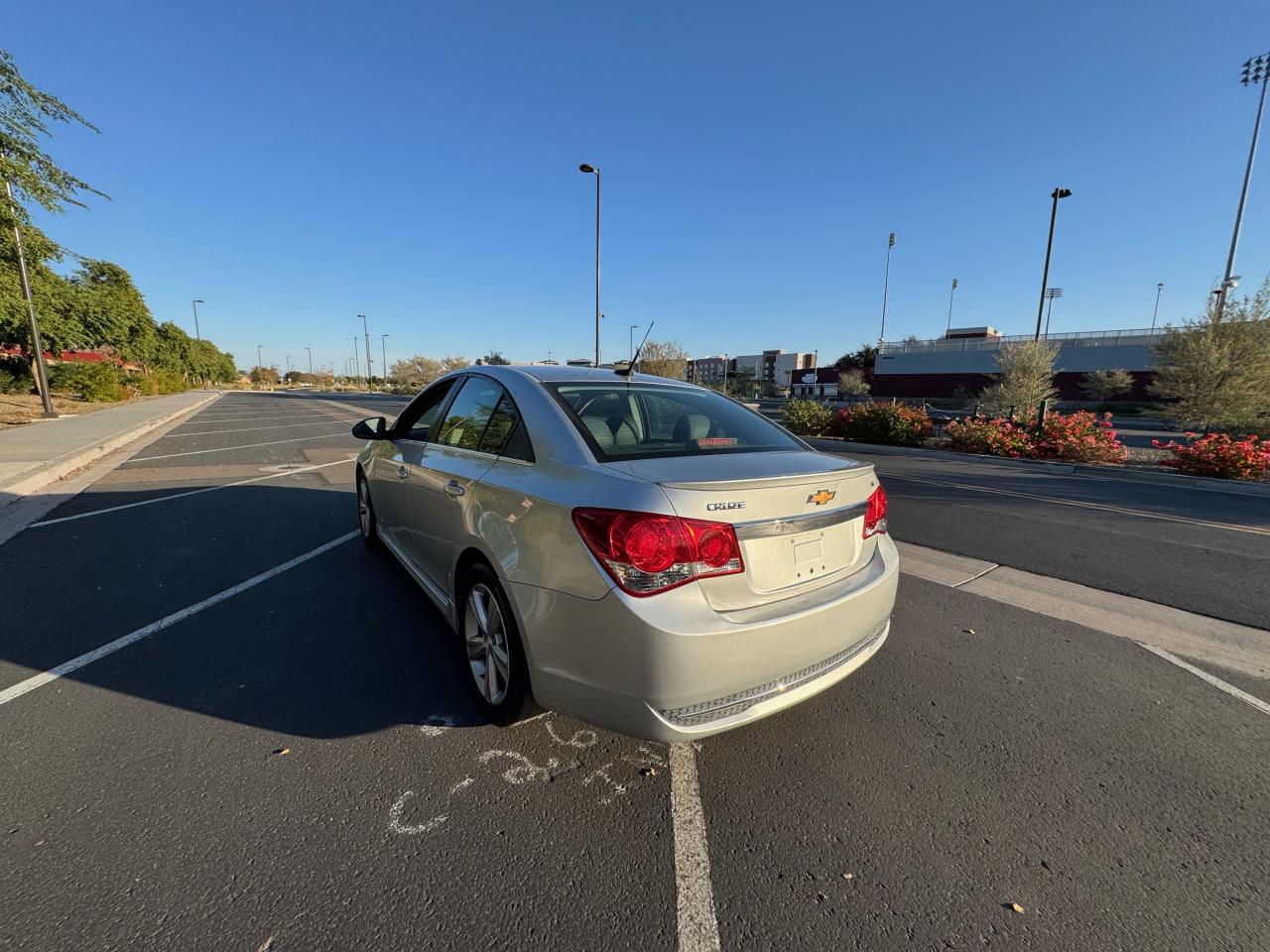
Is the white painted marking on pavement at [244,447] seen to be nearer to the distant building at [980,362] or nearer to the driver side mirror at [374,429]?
the driver side mirror at [374,429]

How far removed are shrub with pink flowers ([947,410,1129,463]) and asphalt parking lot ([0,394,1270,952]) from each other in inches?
402

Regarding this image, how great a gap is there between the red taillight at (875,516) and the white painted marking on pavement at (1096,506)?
22.6ft

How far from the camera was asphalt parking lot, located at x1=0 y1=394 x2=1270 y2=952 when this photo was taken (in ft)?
5.56

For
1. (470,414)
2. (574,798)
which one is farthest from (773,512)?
(470,414)

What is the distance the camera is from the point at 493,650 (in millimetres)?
2559

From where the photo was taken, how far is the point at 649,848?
1951mm

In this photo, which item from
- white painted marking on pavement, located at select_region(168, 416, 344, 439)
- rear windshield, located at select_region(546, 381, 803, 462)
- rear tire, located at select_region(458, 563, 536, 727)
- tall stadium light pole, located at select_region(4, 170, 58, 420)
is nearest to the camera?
rear tire, located at select_region(458, 563, 536, 727)

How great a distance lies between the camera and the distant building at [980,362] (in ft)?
154

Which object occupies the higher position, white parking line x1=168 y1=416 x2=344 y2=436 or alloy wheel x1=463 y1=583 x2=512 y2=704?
alloy wheel x1=463 y1=583 x2=512 y2=704

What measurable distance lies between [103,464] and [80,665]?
30.5 ft

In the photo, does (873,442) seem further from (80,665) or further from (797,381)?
(797,381)

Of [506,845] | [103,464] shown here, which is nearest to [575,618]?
[506,845]

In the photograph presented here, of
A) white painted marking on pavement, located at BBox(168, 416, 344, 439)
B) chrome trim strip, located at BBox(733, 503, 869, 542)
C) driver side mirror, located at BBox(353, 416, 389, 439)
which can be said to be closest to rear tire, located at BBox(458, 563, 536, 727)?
chrome trim strip, located at BBox(733, 503, 869, 542)

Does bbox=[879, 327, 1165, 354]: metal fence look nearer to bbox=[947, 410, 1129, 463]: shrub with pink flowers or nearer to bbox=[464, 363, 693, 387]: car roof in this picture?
bbox=[947, 410, 1129, 463]: shrub with pink flowers
